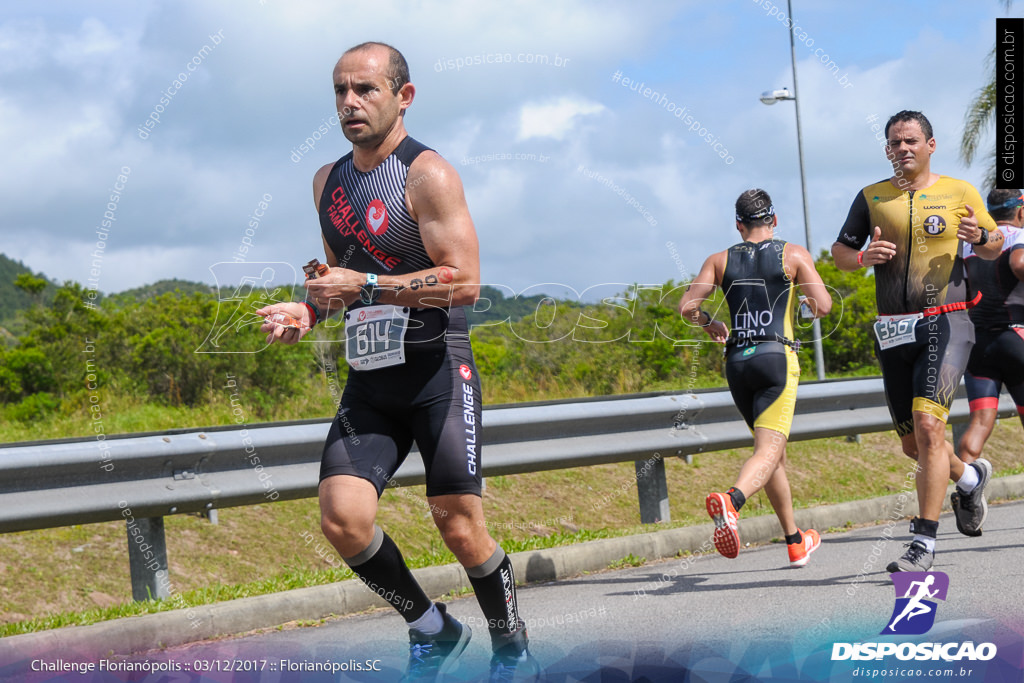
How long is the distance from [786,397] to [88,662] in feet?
12.9

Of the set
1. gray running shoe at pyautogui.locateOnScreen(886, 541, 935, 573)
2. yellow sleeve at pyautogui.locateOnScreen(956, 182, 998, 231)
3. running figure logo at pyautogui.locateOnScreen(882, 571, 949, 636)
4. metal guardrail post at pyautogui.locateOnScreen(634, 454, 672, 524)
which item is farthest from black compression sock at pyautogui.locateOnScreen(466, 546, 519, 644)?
metal guardrail post at pyautogui.locateOnScreen(634, 454, 672, 524)

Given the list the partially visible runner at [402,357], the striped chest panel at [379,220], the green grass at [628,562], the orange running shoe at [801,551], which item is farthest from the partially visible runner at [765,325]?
the striped chest panel at [379,220]

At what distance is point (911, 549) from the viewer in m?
5.47

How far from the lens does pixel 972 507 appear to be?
6.38 metres

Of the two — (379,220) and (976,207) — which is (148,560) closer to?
(379,220)

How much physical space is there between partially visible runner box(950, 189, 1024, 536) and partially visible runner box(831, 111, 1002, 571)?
134 centimetres

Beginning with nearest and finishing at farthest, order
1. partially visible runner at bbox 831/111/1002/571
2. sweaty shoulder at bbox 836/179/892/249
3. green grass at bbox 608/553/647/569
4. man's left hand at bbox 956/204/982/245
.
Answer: man's left hand at bbox 956/204/982/245
partially visible runner at bbox 831/111/1002/571
sweaty shoulder at bbox 836/179/892/249
green grass at bbox 608/553/647/569

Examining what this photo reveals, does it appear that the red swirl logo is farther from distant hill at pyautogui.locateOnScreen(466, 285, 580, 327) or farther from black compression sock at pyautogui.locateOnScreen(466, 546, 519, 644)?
distant hill at pyautogui.locateOnScreen(466, 285, 580, 327)

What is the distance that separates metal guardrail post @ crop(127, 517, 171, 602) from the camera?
554 centimetres

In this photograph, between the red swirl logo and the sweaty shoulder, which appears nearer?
the red swirl logo

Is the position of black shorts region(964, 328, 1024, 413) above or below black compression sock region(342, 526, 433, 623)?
above

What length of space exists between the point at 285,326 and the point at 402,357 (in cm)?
43

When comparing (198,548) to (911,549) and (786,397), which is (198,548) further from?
(911,549)

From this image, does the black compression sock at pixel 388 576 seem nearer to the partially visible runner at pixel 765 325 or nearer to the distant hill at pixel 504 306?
the distant hill at pixel 504 306
